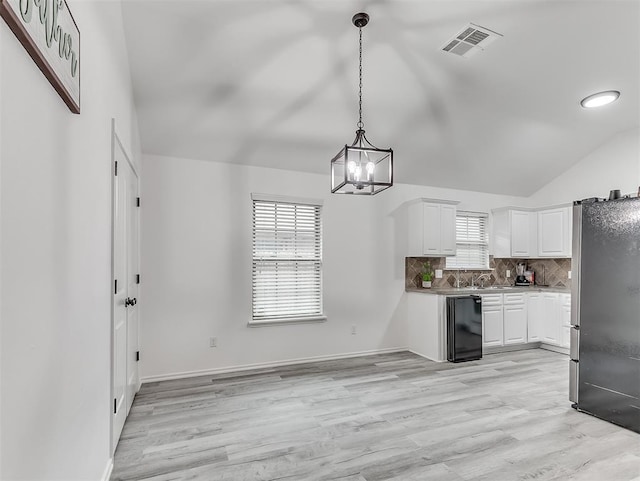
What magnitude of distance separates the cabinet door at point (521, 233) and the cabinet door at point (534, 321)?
0.83 m

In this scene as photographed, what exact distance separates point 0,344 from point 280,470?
77.0 inches

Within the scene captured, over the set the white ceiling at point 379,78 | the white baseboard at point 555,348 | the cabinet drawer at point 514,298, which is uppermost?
the white ceiling at point 379,78

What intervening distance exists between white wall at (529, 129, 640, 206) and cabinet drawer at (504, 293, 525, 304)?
1822 millimetres

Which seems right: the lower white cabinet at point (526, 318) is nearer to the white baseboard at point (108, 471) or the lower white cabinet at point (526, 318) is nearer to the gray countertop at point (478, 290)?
the gray countertop at point (478, 290)

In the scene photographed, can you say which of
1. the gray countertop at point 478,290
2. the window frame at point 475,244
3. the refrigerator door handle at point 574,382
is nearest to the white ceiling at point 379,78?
the window frame at point 475,244

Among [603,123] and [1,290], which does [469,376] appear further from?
[1,290]

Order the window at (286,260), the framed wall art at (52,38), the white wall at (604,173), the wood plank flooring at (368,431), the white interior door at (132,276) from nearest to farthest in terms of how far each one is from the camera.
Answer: the framed wall art at (52,38)
the wood plank flooring at (368,431)
the white interior door at (132,276)
the window at (286,260)
the white wall at (604,173)

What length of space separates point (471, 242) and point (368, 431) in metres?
4.14

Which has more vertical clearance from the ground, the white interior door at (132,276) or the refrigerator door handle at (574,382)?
the white interior door at (132,276)

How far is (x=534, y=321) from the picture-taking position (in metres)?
5.61

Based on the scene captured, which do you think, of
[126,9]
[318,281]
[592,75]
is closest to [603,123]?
[592,75]

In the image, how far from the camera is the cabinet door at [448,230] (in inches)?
213

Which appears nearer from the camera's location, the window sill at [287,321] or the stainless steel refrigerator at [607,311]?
the stainless steel refrigerator at [607,311]

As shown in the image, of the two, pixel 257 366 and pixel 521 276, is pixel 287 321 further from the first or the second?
pixel 521 276
